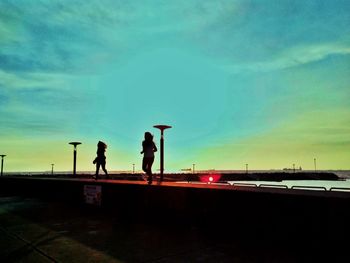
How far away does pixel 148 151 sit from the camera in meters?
11.8

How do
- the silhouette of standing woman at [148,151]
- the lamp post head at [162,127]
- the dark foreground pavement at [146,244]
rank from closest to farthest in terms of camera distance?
the dark foreground pavement at [146,244] → the silhouette of standing woman at [148,151] → the lamp post head at [162,127]

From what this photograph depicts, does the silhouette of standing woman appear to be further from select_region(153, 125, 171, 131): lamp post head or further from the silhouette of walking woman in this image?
the silhouette of walking woman

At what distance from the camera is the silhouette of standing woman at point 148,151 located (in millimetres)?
11625

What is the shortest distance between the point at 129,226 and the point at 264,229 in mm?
3614

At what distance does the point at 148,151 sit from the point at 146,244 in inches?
230

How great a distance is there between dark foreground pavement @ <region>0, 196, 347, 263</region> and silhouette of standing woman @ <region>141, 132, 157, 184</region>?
11.0 feet

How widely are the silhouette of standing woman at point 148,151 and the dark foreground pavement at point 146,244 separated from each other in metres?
3.36

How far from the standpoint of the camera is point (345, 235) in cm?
484

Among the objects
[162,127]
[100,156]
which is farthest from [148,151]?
[100,156]

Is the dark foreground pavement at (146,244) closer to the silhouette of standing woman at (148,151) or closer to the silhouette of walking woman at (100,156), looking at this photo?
the silhouette of standing woman at (148,151)

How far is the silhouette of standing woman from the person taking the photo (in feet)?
38.1

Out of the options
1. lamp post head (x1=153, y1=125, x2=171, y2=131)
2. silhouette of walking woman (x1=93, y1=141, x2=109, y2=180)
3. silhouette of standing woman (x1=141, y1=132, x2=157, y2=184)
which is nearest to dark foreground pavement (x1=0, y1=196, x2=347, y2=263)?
silhouette of standing woman (x1=141, y1=132, x2=157, y2=184)

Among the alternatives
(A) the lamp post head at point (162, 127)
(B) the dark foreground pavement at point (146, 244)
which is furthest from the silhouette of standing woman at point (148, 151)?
(B) the dark foreground pavement at point (146, 244)

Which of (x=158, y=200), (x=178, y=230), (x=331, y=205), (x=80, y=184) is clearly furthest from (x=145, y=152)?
(x=331, y=205)
